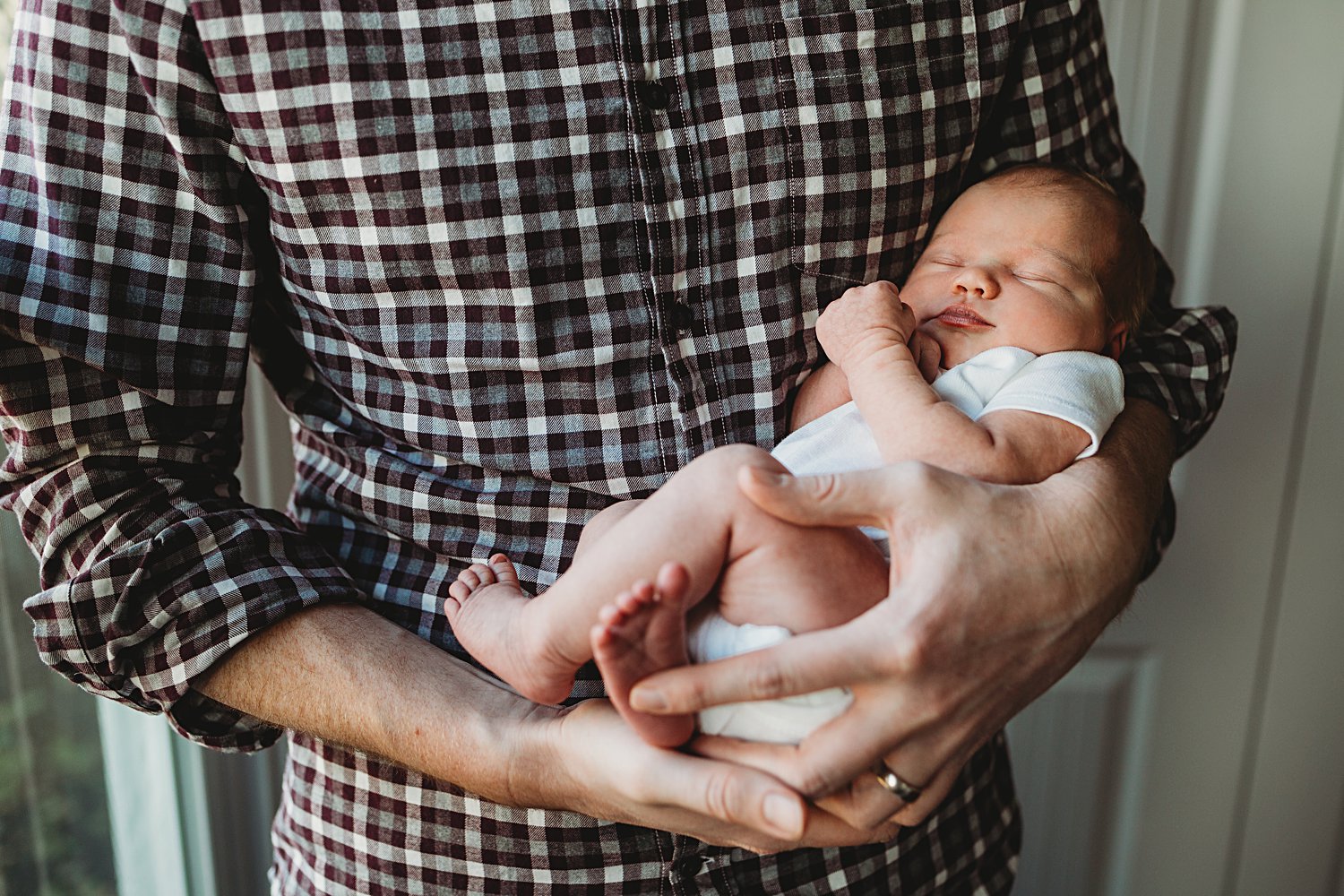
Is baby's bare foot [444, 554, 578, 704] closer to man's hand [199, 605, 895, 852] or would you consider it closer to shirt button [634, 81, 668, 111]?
man's hand [199, 605, 895, 852]

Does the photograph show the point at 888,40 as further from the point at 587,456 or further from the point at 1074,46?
the point at 587,456

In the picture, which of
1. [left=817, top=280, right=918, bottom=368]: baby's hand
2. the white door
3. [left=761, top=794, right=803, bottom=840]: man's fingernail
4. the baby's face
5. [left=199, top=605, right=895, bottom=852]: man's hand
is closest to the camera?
[left=761, top=794, right=803, bottom=840]: man's fingernail

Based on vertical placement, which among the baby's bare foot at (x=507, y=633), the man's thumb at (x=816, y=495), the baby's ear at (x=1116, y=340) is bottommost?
the baby's bare foot at (x=507, y=633)

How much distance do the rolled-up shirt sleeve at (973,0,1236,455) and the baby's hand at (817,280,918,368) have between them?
0.28 metres

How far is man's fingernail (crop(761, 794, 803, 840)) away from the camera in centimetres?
76

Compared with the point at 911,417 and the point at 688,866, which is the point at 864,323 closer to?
the point at 911,417

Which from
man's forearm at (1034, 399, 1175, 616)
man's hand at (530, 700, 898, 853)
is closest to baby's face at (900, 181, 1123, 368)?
man's forearm at (1034, 399, 1175, 616)

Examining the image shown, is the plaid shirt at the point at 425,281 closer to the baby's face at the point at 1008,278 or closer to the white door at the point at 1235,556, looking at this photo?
the baby's face at the point at 1008,278

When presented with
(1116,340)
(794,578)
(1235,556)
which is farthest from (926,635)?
(1235,556)

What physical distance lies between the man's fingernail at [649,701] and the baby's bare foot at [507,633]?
12 cm

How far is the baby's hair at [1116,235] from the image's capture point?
44.3 inches

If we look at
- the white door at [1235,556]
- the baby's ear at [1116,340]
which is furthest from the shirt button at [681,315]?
the white door at [1235,556]

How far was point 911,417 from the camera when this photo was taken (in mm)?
937

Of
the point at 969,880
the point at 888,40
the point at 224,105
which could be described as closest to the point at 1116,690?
the point at 969,880
